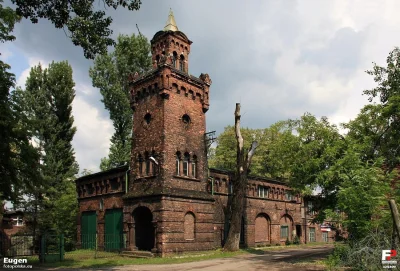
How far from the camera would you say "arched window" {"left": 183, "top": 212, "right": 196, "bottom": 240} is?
24438 mm

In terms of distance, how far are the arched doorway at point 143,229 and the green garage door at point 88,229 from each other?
5284mm

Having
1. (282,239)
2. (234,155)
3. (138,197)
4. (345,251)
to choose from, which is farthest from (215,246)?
(234,155)

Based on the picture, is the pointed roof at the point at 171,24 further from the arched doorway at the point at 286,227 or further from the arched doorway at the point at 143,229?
the arched doorway at the point at 286,227

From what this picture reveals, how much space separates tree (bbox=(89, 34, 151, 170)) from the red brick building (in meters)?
8.45

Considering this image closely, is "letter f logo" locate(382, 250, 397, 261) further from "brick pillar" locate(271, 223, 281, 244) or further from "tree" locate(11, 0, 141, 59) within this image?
"brick pillar" locate(271, 223, 281, 244)

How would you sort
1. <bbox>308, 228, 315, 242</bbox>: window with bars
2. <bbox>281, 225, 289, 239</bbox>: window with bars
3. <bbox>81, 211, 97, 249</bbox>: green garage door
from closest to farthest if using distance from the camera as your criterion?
<bbox>81, 211, 97, 249</bbox>: green garage door, <bbox>281, 225, 289, 239</bbox>: window with bars, <bbox>308, 228, 315, 242</bbox>: window with bars

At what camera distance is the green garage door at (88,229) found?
29.7m

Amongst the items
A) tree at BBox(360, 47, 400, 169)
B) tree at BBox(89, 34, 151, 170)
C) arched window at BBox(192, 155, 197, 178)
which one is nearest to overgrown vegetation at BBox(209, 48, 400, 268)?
tree at BBox(360, 47, 400, 169)

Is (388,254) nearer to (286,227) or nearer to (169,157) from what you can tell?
(169,157)

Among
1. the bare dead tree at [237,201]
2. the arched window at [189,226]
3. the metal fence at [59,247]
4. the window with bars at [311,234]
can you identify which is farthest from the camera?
the window with bars at [311,234]

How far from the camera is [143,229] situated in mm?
26406

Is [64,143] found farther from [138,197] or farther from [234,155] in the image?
[234,155]

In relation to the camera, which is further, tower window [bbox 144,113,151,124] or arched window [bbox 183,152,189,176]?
tower window [bbox 144,113,151,124]

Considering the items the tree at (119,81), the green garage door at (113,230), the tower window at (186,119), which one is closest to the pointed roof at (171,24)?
the tower window at (186,119)
